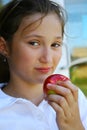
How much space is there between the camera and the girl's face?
124cm

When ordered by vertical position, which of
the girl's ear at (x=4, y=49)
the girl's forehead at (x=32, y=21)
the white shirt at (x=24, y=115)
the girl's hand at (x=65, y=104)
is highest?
the girl's forehead at (x=32, y=21)

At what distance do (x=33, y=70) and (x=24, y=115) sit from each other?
0.15 m

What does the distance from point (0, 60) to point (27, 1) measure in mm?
246

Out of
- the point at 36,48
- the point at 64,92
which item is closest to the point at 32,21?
the point at 36,48

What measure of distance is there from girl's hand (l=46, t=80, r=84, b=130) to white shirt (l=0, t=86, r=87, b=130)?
0.30ft

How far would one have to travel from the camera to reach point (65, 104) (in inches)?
46.2

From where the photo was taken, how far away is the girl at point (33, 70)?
3.94 ft

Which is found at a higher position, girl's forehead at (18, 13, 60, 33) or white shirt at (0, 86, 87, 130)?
girl's forehead at (18, 13, 60, 33)

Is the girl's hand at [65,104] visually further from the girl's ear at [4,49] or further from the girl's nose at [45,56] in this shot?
the girl's ear at [4,49]

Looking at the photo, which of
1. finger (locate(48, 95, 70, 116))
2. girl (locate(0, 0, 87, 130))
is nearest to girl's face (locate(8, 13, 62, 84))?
girl (locate(0, 0, 87, 130))

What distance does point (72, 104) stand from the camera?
120 centimetres

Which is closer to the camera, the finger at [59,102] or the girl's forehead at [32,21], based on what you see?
the finger at [59,102]

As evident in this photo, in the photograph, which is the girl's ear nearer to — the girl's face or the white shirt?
the girl's face

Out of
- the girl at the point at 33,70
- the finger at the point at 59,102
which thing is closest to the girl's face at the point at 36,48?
the girl at the point at 33,70
